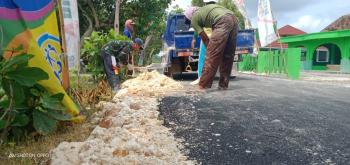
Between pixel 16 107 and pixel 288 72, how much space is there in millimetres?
13579

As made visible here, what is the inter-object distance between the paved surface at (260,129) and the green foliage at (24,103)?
1.13m

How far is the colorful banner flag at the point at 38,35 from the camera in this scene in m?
3.59

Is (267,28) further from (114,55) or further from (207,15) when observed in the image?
(207,15)

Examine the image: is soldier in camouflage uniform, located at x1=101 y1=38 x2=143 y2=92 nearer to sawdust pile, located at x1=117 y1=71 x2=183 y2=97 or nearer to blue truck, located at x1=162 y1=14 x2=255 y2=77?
sawdust pile, located at x1=117 y1=71 x2=183 y2=97

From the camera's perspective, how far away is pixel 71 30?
7.23 metres

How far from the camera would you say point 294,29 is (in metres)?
45.2

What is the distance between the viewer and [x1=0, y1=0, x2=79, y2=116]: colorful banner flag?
3588mm

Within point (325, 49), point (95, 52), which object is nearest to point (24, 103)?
point (95, 52)

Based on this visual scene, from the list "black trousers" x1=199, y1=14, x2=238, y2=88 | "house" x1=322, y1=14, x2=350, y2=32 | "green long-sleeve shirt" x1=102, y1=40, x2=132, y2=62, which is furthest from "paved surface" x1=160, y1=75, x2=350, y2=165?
"house" x1=322, y1=14, x2=350, y2=32

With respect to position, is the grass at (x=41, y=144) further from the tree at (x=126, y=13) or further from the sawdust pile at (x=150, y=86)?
the tree at (x=126, y=13)

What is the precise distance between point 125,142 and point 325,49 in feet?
113

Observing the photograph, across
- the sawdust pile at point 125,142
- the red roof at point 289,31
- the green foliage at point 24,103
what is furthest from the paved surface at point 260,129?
the red roof at point 289,31

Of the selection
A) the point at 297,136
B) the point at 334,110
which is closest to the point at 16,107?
the point at 297,136

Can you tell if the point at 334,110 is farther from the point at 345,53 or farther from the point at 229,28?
the point at 345,53
